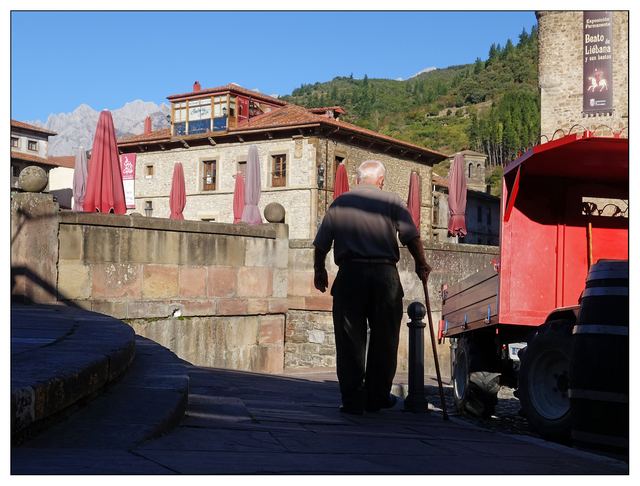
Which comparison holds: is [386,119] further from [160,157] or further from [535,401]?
[535,401]

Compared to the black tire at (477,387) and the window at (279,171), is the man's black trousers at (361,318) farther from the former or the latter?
the window at (279,171)

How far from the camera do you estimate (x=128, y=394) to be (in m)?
3.45

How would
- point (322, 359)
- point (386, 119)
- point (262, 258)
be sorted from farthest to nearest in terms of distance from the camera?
point (386, 119) → point (322, 359) → point (262, 258)

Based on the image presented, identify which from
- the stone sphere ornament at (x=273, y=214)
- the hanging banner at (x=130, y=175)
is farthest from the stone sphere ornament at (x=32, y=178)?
the hanging banner at (x=130, y=175)

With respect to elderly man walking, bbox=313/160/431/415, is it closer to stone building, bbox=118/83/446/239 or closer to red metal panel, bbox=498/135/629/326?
red metal panel, bbox=498/135/629/326

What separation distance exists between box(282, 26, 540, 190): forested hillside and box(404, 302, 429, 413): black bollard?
241 ft

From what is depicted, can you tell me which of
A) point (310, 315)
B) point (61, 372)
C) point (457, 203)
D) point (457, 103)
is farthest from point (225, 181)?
point (457, 103)

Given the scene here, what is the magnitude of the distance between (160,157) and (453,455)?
125 feet

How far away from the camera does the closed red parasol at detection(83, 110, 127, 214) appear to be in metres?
12.2

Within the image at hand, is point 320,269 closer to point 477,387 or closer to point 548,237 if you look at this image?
point 548,237

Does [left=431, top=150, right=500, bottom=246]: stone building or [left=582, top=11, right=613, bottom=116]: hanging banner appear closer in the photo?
[left=582, top=11, right=613, bottom=116]: hanging banner

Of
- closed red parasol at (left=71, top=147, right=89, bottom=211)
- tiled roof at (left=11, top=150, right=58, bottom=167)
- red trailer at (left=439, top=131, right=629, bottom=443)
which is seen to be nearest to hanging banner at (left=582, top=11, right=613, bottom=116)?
closed red parasol at (left=71, top=147, right=89, bottom=211)
